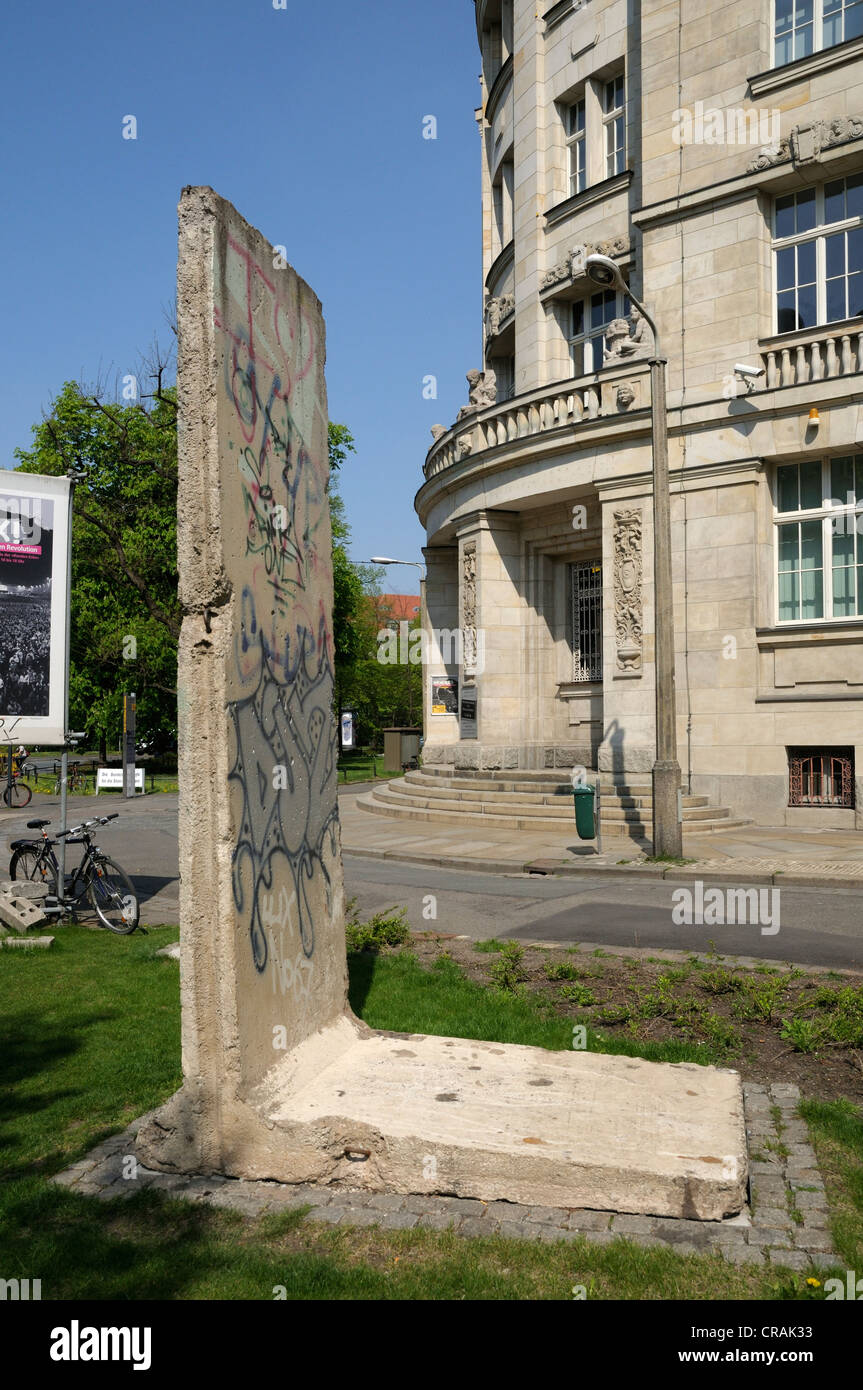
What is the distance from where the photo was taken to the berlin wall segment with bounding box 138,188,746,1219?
416 cm

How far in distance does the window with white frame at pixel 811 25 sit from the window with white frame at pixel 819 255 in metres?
2.34

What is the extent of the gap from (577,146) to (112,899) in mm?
20432

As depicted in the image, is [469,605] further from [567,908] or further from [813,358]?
[567,908]

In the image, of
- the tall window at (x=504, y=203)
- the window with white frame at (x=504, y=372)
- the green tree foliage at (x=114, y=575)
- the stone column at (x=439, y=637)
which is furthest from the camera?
the green tree foliage at (x=114, y=575)

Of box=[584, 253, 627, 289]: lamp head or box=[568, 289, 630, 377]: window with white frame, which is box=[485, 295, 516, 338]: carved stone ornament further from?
box=[584, 253, 627, 289]: lamp head

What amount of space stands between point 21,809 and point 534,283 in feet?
60.5

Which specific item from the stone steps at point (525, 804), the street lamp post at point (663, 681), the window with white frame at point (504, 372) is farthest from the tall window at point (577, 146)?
the stone steps at point (525, 804)

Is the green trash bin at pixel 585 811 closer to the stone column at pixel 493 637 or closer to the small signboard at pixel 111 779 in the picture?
the stone column at pixel 493 637

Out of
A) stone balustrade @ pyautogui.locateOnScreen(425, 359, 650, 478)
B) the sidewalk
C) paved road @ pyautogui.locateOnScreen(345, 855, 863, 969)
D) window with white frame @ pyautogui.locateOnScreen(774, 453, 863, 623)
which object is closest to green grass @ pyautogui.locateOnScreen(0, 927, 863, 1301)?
paved road @ pyautogui.locateOnScreen(345, 855, 863, 969)

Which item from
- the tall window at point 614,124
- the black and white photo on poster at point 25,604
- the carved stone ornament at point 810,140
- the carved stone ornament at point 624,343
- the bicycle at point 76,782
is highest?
the tall window at point 614,124

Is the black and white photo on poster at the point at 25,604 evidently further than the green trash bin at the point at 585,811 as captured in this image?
No

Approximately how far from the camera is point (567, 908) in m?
10.8

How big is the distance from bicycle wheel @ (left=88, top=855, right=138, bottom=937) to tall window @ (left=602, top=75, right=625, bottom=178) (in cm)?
1851

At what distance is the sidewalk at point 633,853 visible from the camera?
12477 millimetres
